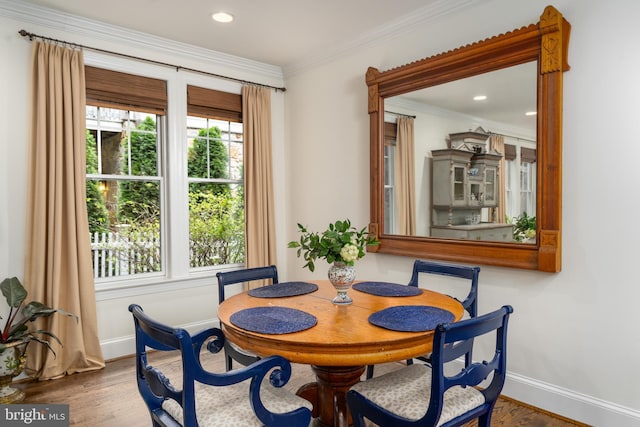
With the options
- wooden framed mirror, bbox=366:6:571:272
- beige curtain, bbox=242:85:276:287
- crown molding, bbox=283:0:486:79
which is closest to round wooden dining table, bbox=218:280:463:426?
wooden framed mirror, bbox=366:6:571:272

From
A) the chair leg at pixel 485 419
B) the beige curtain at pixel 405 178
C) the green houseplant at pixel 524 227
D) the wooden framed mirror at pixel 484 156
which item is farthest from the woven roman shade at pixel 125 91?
the chair leg at pixel 485 419

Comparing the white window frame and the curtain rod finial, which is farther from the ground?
the curtain rod finial

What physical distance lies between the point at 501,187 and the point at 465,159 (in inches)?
13.4

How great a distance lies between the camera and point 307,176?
14.7 feet

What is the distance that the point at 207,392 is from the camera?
5.79 feet

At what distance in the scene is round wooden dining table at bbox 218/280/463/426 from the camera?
1.66 meters

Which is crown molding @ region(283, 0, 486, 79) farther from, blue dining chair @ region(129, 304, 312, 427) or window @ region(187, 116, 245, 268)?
blue dining chair @ region(129, 304, 312, 427)

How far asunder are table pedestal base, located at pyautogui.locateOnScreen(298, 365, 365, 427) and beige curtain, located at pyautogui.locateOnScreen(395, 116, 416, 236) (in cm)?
153

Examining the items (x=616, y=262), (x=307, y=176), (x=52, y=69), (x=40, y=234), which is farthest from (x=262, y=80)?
(x=616, y=262)

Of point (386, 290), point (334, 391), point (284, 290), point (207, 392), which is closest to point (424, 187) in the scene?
point (386, 290)

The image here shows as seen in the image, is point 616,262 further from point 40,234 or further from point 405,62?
point 40,234

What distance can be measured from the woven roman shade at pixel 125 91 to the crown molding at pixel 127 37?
0.28m

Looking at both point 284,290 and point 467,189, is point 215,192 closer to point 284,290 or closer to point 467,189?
point 284,290

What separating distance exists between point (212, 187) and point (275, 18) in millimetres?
1757
